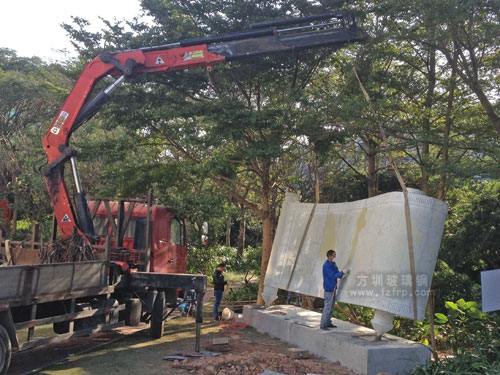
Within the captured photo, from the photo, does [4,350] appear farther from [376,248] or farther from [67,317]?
[376,248]

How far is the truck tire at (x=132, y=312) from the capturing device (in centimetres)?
970

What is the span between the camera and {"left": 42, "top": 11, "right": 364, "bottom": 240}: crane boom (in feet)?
31.9

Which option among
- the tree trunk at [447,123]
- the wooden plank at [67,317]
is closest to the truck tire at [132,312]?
the wooden plank at [67,317]

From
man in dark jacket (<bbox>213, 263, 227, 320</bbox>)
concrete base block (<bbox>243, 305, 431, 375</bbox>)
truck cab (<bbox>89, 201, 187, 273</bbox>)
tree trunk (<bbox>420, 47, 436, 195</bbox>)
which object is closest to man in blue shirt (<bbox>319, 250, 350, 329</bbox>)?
concrete base block (<bbox>243, 305, 431, 375</bbox>)

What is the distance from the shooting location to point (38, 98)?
1072 inches

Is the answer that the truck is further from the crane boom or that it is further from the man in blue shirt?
the man in blue shirt

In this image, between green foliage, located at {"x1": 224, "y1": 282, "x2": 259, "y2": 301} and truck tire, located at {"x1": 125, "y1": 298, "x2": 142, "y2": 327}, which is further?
green foliage, located at {"x1": 224, "y1": 282, "x2": 259, "y2": 301}

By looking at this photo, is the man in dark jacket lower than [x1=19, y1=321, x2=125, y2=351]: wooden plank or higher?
higher

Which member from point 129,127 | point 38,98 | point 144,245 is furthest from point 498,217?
point 38,98

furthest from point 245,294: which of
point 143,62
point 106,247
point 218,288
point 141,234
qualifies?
point 143,62

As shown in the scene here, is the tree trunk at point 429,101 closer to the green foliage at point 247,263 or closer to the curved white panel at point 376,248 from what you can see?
the curved white panel at point 376,248

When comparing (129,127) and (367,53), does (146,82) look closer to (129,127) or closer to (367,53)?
(129,127)

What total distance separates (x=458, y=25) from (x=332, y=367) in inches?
250

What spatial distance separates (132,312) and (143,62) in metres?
5.24
